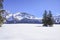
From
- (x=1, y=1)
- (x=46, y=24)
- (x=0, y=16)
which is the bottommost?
(x=46, y=24)

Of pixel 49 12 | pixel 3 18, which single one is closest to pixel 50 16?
pixel 49 12

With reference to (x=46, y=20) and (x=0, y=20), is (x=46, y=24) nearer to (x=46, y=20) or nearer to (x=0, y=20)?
(x=46, y=20)

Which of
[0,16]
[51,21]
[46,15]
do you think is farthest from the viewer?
[46,15]

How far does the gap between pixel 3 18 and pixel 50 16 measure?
18968mm

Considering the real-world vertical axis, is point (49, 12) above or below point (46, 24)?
above

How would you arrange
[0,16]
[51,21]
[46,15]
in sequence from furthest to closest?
[46,15], [51,21], [0,16]

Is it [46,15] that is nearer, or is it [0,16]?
[0,16]

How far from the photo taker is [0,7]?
35.7 m

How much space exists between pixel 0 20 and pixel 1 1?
15.1 feet

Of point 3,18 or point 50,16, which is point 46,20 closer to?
point 50,16

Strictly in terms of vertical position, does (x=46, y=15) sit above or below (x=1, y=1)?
below

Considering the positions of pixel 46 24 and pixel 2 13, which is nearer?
pixel 2 13

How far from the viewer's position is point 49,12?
51.2 m

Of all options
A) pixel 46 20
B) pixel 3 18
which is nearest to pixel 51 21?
pixel 46 20
